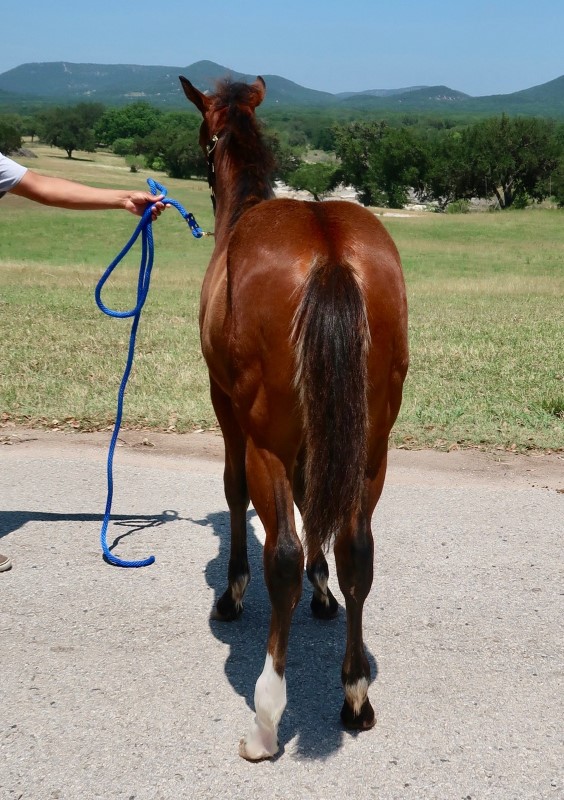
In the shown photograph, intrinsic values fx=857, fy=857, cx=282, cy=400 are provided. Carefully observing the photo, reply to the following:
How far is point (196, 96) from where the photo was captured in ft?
16.2

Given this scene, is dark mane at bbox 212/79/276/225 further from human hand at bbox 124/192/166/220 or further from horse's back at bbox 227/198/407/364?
horse's back at bbox 227/198/407/364

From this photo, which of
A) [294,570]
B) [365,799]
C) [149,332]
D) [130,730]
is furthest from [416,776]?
[149,332]

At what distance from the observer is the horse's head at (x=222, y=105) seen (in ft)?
15.3

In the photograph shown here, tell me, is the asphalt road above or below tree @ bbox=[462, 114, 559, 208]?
above

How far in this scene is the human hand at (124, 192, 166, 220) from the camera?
4.97m

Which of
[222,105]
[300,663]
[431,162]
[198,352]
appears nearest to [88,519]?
[300,663]

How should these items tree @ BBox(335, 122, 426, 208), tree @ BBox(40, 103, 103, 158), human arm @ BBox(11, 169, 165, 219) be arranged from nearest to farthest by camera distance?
human arm @ BBox(11, 169, 165, 219) < tree @ BBox(335, 122, 426, 208) < tree @ BBox(40, 103, 103, 158)

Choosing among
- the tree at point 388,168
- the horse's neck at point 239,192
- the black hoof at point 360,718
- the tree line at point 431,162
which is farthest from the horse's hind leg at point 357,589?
the tree at point 388,168

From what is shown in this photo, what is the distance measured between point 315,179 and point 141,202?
282ft

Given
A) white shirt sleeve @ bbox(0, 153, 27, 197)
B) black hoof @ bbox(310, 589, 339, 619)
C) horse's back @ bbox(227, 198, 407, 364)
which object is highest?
white shirt sleeve @ bbox(0, 153, 27, 197)

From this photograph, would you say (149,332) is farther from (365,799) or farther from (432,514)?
(365,799)

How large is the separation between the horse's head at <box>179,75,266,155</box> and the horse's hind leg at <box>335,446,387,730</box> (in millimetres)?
2177

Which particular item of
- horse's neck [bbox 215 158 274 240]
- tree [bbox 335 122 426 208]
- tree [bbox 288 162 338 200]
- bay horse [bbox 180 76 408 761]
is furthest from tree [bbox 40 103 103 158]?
bay horse [bbox 180 76 408 761]

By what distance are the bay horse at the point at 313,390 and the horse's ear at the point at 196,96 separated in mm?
1398
